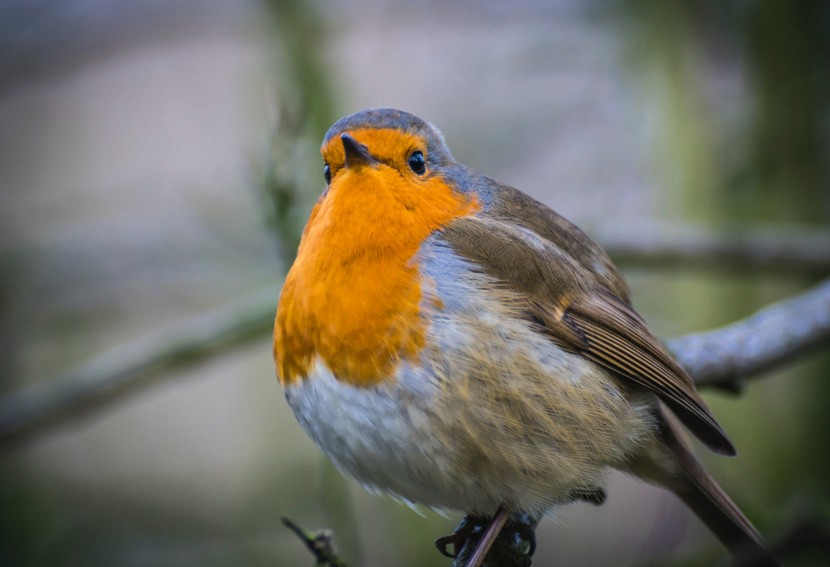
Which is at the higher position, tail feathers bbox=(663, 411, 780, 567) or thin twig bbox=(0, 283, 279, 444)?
thin twig bbox=(0, 283, 279, 444)

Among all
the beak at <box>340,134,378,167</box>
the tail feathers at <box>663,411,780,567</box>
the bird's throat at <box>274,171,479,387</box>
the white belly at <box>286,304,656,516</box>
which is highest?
the beak at <box>340,134,378,167</box>

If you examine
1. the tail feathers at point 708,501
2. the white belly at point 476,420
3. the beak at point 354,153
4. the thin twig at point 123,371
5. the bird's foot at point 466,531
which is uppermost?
the thin twig at point 123,371

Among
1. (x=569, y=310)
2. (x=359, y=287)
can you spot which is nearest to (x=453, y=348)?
(x=359, y=287)

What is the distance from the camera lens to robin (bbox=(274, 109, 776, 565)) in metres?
2.36

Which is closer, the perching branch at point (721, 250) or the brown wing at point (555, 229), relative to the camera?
the brown wing at point (555, 229)

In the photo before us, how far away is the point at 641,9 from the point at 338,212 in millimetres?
2749

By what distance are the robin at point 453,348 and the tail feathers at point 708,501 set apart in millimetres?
34

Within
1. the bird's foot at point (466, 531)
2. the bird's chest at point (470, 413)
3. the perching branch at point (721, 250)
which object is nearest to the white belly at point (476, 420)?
the bird's chest at point (470, 413)

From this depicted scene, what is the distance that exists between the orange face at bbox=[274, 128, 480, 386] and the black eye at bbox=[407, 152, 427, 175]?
14mm

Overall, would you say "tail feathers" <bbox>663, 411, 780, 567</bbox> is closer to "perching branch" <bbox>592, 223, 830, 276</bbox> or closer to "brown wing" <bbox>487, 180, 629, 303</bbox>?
"brown wing" <bbox>487, 180, 629, 303</bbox>

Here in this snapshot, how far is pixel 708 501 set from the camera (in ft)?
9.71

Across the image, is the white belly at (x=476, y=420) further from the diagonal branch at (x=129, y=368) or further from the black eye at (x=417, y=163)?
the diagonal branch at (x=129, y=368)

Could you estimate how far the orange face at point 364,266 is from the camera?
238 centimetres

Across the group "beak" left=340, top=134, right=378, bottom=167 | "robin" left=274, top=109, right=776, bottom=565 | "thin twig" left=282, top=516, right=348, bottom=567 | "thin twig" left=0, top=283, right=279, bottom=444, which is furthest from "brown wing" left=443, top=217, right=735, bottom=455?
"thin twig" left=0, top=283, right=279, bottom=444
